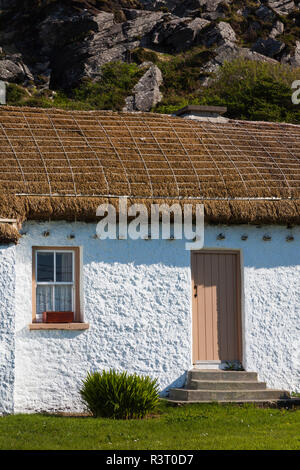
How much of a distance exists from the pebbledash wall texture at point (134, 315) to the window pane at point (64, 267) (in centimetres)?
33

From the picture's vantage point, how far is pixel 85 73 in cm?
4906

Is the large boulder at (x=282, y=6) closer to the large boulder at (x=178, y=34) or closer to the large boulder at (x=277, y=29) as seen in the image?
the large boulder at (x=277, y=29)

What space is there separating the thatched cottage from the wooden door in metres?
0.02

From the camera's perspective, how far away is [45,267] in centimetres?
1276

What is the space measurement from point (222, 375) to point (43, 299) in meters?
3.38

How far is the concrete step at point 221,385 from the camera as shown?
12453 millimetres

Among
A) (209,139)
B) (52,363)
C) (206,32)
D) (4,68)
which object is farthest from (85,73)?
(52,363)

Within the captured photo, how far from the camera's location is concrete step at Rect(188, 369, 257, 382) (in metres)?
12.7

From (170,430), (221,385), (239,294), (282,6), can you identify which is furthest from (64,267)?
(282,6)

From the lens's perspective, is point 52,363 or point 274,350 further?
point 274,350

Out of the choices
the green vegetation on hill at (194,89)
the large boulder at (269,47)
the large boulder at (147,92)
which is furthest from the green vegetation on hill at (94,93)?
the large boulder at (269,47)

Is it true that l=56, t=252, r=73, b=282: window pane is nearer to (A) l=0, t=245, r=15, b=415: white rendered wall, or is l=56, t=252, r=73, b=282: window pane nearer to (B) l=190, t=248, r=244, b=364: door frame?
(A) l=0, t=245, r=15, b=415: white rendered wall

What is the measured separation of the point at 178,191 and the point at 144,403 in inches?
158

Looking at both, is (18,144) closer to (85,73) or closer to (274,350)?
(274,350)
